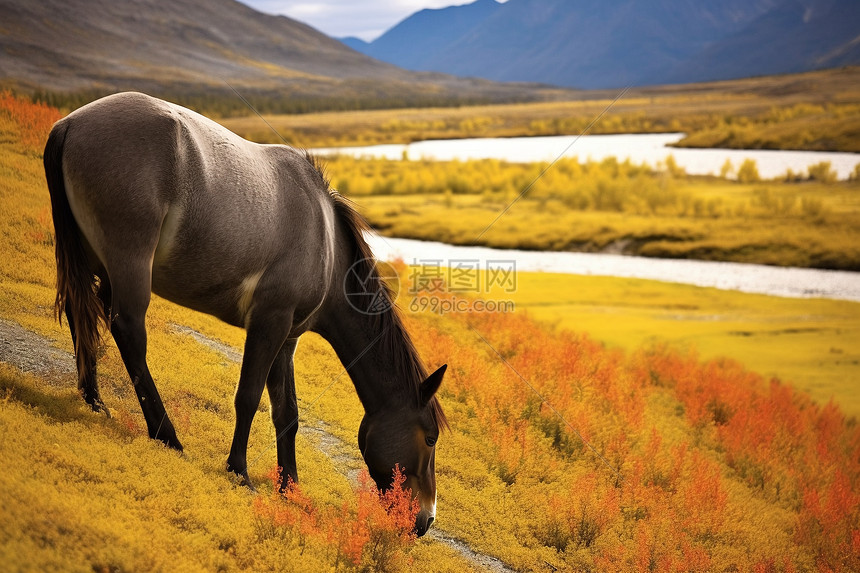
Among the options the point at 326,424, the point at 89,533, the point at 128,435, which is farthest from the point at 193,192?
the point at 326,424

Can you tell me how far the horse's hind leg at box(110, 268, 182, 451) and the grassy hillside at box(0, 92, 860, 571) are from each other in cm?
44

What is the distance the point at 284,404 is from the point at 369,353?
2.83 ft

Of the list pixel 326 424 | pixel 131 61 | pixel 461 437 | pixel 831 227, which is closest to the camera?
pixel 326 424

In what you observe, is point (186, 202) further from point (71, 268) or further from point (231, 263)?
point (71, 268)

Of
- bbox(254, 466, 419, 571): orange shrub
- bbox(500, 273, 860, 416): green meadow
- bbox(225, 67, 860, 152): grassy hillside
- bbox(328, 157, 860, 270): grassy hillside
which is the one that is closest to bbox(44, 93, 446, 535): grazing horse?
bbox(254, 466, 419, 571): orange shrub

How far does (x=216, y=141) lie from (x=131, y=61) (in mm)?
81410

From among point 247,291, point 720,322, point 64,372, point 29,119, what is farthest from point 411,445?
point 720,322

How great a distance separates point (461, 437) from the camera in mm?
8656

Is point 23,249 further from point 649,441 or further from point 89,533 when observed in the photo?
point 649,441

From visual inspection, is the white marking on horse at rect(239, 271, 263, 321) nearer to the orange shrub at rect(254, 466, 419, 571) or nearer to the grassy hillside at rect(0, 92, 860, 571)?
the grassy hillside at rect(0, 92, 860, 571)

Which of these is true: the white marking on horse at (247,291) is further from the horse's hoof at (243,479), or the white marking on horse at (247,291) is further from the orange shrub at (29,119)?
the orange shrub at (29,119)

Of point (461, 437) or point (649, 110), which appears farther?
point (649, 110)

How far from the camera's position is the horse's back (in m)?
4.46

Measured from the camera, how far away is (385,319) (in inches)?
224
